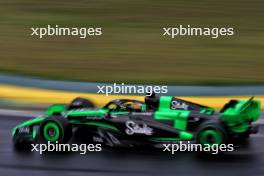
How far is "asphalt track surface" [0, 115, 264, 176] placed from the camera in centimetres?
772

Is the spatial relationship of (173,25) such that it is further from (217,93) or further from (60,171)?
(60,171)

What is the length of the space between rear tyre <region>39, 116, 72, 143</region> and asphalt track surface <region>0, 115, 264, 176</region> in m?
0.21

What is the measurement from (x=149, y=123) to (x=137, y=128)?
0.16 m

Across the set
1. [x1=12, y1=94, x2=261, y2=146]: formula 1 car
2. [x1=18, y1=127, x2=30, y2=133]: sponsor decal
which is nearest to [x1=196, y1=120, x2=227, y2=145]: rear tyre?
[x1=12, y1=94, x2=261, y2=146]: formula 1 car

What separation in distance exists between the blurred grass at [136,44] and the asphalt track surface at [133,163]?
4.16 meters

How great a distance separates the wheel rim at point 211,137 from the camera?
317 inches

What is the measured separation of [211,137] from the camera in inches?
320

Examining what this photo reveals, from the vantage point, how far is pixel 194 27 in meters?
16.1
